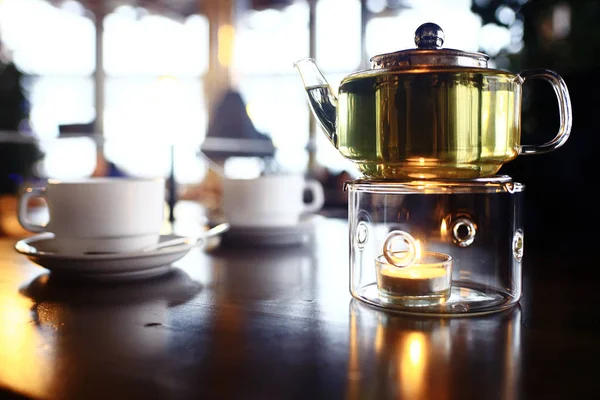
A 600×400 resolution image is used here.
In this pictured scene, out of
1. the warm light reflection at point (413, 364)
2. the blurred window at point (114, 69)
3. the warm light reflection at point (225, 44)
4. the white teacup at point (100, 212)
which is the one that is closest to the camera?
the warm light reflection at point (413, 364)

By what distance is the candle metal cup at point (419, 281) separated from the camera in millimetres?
376

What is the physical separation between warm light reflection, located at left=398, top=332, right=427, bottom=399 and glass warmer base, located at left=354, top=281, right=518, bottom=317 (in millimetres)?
49

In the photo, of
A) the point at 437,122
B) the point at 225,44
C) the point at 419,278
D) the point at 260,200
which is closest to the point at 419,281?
the point at 419,278

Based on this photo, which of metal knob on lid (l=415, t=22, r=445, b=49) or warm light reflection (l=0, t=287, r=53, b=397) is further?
metal knob on lid (l=415, t=22, r=445, b=49)

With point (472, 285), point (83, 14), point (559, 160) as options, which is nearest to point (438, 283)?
point (472, 285)

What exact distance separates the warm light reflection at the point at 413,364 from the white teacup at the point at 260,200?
0.43 m

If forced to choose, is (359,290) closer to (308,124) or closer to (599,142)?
(599,142)

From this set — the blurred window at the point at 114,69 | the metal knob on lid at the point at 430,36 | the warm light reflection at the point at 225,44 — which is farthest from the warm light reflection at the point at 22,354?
the warm light reflection at the point at 225,44

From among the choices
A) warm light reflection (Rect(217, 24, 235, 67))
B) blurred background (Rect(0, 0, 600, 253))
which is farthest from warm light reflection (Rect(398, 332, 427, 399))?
warm light reflection (Rect(217, 24, 235, 67))

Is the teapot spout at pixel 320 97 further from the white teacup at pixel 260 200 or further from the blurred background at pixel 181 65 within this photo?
the blurred background at pixel 181 65

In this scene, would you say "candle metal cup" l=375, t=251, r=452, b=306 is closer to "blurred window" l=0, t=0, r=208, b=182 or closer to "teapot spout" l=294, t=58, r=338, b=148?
"teapot spout" l=294, t=58, r=338, b=148

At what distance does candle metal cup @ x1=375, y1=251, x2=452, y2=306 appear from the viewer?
376 millimetres

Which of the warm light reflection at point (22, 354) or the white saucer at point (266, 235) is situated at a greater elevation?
the white saucer at point (266, 235)

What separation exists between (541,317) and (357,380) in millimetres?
172
